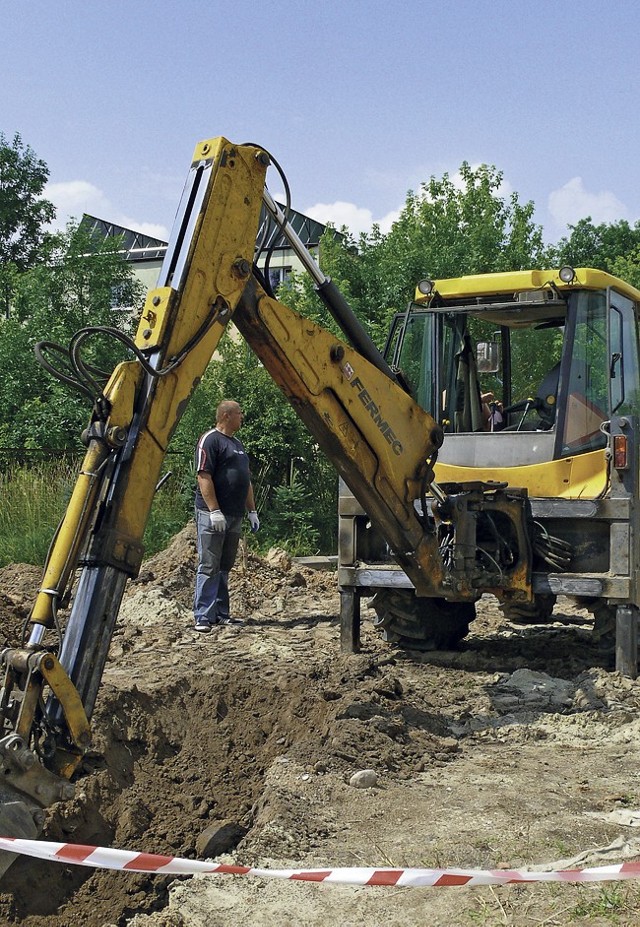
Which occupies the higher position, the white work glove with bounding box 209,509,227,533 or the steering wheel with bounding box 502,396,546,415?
the steering wheel with bounding box 502,396,546,415

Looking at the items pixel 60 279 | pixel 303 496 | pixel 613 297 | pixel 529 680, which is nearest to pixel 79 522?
pixel 529 680

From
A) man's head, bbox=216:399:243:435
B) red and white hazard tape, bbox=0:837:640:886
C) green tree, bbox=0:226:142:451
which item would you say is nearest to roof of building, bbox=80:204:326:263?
green tree, bbox=0:226:142:451

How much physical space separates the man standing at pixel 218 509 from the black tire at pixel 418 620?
6.00 feet

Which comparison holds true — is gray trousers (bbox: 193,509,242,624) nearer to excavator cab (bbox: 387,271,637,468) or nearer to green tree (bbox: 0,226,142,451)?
excavator cab (bbox: 387,271,637,468)

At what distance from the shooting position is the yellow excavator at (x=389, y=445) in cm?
448

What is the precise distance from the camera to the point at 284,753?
599 cm

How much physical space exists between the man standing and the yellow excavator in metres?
1.86

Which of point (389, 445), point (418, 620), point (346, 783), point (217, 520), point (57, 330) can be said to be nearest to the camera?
point (346, 783)

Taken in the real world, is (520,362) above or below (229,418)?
above

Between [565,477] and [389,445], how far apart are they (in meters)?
1.67

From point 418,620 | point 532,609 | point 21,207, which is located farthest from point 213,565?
point 21,207

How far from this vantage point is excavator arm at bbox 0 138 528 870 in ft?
13.9

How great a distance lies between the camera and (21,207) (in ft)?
119

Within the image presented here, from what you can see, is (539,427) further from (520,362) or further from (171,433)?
(171,433)
